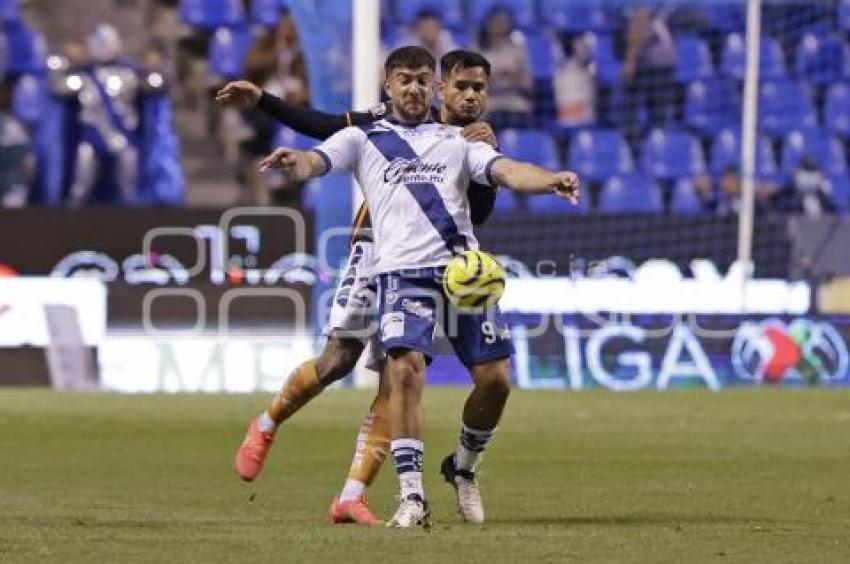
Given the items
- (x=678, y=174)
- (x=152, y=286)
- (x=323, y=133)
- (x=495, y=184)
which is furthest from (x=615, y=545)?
(x=678, y=174)

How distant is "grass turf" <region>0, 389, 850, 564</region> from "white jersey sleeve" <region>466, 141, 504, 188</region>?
4.63 ft

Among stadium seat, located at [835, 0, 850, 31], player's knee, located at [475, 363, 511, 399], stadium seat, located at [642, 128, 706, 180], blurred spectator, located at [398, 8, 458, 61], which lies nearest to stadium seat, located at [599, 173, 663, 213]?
stadium seat, located at [642, 128, 706, 180]

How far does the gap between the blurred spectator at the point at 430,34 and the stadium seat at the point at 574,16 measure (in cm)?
137

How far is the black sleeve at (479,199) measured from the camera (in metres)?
9.70

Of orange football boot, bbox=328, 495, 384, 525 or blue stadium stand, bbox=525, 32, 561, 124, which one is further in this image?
blue stadium stand, bbox=525, 32, 561, 124

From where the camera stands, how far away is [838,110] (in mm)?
26016

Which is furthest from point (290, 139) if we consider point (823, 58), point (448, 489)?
point (448, 489)

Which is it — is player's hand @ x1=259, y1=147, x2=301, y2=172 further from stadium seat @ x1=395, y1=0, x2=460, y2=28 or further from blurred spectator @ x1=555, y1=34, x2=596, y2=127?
stadium seat @ x1=395, y1=0, x2=460, y2=28

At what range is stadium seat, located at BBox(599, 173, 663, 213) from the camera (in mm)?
24422

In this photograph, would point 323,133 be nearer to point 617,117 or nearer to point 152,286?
point 152,286

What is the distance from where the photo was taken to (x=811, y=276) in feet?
71.3

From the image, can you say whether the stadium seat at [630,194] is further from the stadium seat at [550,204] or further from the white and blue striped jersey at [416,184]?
the white and blue striped jersey at [416,184]

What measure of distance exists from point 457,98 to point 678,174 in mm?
16017

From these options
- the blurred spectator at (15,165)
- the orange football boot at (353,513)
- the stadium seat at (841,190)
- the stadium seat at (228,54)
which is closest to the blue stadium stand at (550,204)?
the stadium seat at (841,190)
